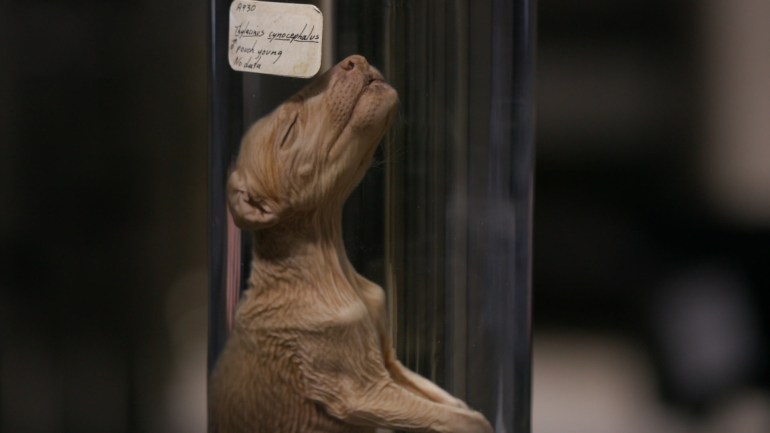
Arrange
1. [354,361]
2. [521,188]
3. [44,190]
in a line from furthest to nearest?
[44,190] < [521,188] < [354,361]

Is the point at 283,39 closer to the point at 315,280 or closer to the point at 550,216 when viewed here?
the point at 315,280

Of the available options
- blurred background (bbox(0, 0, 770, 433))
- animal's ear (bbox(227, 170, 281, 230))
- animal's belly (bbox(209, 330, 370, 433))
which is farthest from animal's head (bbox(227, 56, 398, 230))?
blurred background (bbox(0, 0, 770, 433))

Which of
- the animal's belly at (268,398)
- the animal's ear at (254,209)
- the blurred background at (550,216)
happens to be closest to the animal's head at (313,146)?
the animal's ear at (254,209)

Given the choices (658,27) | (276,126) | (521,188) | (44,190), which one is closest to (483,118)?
(521,188)

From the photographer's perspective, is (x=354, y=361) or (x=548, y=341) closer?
(x=354, y=361)

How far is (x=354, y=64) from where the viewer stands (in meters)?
1.00

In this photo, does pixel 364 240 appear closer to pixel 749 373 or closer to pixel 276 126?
pixel 276 126

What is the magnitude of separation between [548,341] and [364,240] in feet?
1.93

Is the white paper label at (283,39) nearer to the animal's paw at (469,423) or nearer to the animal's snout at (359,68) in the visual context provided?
the animal's snout at (359,68)

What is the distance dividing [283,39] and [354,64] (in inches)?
2.3

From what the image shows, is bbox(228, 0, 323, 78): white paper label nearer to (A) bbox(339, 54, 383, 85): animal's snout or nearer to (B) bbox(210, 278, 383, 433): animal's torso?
(A) bbox(339, 54, 383, 85): animal's snout

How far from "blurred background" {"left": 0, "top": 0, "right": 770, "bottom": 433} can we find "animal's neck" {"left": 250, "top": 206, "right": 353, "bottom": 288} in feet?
1.73

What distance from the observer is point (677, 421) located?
1.56 m

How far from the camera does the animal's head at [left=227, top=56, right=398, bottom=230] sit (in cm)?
98
